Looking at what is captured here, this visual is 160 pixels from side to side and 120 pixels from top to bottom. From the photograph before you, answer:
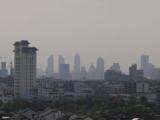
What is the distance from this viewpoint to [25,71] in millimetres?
54625

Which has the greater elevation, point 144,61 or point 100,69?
point 144,61

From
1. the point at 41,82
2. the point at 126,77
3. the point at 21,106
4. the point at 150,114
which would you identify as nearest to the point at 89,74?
the point at 126,77

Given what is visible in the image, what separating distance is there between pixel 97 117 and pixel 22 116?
3.61 metres

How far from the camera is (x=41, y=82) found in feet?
207

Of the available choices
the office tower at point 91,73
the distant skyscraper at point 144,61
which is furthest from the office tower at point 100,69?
the distant skyscraper at point 144,61

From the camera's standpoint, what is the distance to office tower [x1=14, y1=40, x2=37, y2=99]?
5372 centimetres

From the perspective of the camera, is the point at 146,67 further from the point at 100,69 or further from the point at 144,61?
the point at 100,69

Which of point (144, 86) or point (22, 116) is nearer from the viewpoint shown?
point (22, 116)

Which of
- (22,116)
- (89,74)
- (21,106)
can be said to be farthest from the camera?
(89,74)

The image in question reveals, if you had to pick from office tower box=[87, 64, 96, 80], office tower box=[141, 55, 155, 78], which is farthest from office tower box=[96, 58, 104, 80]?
office tower box=[141, 55, 155, 78]

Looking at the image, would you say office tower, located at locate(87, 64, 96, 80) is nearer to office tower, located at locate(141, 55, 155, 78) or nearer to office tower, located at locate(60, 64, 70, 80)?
office tower, located at locate(60, 64, 70, 80)

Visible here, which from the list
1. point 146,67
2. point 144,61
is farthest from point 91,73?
point 144,61

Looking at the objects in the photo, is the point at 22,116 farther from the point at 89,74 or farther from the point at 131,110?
the point at 89,74

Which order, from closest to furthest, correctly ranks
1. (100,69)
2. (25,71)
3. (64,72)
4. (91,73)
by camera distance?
(25,71), (64,72), (91,73), (100,69)
